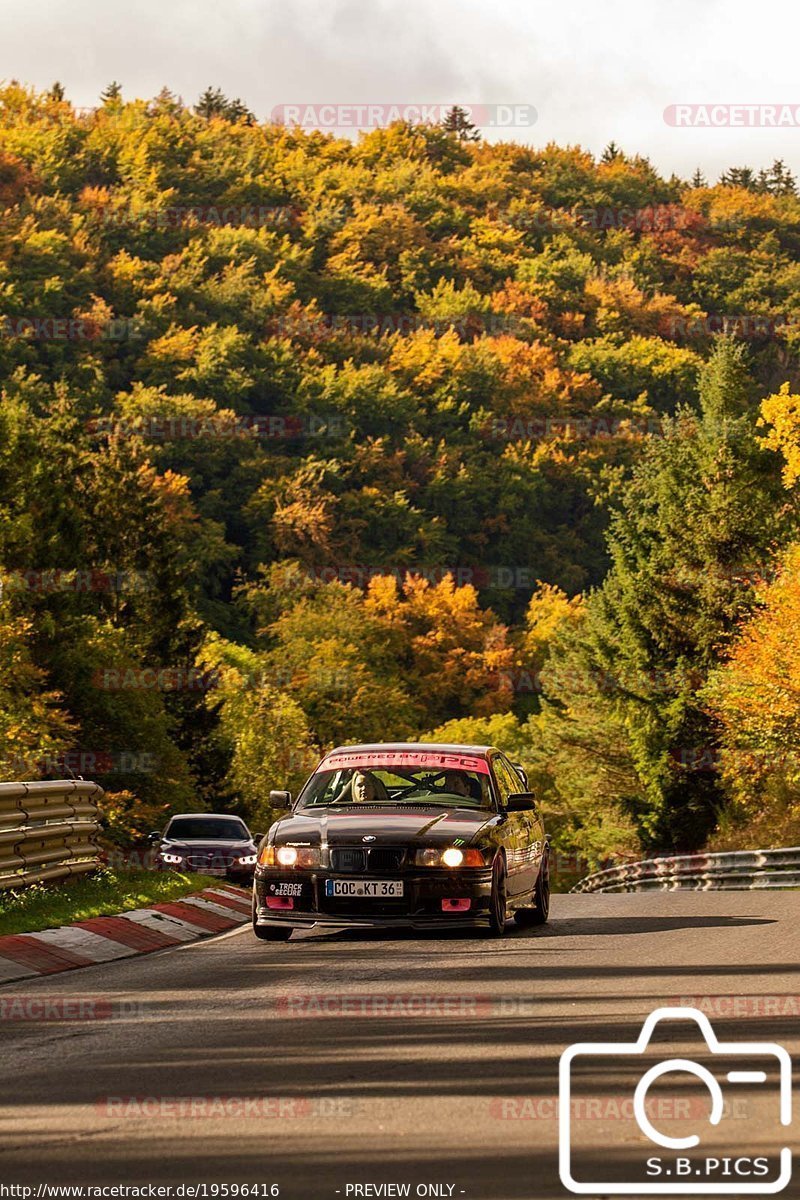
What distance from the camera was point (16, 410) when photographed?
60781mm

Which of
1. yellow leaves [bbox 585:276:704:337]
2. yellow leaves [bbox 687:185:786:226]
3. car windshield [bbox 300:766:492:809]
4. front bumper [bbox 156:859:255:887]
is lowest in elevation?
front bumper [bbox 156:859:255:887]

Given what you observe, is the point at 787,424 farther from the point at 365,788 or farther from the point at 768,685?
the point at 365,788

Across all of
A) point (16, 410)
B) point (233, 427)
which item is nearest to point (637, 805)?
point (16, 410)

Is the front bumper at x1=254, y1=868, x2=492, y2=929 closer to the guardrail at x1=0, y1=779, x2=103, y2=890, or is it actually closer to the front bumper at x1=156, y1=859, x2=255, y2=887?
the guardrail at x1=0, y1=779, x2=103, y2=890

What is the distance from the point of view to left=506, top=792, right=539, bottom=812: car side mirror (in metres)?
16.1

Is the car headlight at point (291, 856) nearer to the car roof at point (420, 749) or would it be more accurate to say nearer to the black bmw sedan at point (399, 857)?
the black bmw sedan at point (399, 857)

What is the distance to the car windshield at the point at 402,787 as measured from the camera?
1617 cm

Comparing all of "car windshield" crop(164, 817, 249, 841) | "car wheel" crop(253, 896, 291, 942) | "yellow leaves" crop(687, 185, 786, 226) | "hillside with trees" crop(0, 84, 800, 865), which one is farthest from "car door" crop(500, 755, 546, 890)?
"yellow leaves" crop(687, 185, 786, 226)

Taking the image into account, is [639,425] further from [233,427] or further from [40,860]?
[40,860]

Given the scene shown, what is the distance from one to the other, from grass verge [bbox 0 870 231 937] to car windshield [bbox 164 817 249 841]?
10474 mm

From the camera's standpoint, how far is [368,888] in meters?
14.7

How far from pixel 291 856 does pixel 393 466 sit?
111 m

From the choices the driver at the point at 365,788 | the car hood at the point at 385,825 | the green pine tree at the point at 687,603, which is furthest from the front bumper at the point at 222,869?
the green pine tree at the point at 687,603

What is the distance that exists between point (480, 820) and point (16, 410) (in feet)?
156
